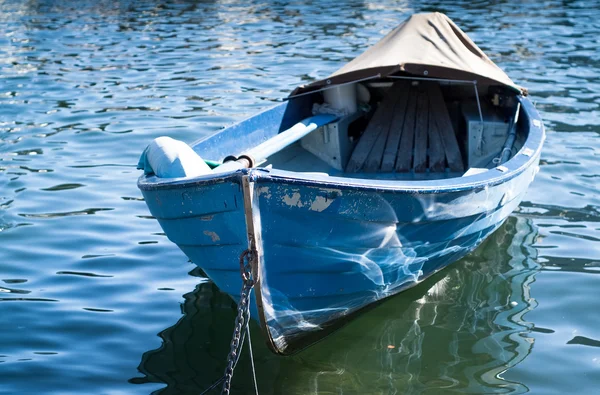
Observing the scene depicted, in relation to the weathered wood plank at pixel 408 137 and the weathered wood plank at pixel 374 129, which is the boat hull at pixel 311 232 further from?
the weathered wood plank at pixel 374 129

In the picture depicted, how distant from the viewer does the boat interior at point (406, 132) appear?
7625 mm

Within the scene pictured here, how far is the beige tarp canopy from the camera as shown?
273 inches

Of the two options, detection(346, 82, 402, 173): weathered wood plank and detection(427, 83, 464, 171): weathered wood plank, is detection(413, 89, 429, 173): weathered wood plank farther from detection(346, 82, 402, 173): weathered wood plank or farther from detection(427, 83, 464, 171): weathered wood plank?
detection(346, 82, 402, 173): weathered wood plank

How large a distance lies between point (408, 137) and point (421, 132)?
0.14m

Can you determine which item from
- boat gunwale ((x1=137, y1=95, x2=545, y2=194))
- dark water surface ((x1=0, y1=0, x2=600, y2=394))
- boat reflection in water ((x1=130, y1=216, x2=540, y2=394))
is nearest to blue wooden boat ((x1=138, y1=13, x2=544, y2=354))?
boat gunwale ((x1=137, y1=95, x2=545, y2=194))

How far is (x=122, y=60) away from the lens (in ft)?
50.3

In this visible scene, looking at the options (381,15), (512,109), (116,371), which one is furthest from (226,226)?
(381,15)

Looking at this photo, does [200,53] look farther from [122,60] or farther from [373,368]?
[373,368]

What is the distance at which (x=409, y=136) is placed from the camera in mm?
7867

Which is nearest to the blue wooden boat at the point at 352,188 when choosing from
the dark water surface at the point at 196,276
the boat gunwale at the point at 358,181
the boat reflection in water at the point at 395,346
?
the boat gunwale at the point at 358,181

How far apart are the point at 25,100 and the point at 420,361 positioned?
8956 millimetres

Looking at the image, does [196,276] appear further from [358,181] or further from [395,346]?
[358,181]

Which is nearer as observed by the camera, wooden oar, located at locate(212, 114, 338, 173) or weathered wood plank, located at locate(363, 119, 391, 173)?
wooden oar, located at locate(212, 114, 338, 173)

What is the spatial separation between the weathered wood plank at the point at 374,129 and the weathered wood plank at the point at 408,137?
0.15 m
